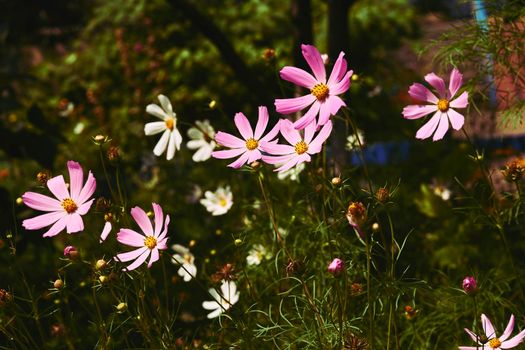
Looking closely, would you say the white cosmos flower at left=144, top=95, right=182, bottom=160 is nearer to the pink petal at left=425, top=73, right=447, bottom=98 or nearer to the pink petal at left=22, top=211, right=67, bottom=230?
the pink petal at left=22, top=211, right=67, bottom=230

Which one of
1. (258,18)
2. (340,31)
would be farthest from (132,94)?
(340,31)

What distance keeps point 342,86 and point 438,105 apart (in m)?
0.24

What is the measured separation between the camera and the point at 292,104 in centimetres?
119

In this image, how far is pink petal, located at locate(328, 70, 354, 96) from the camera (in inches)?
43.0

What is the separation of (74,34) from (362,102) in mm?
3198

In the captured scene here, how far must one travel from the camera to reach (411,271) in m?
2.16

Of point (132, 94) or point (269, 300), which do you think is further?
point (132, 94)

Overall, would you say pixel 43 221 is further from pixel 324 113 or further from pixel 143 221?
pixel 324 113

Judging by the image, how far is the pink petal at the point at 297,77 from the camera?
120 cm

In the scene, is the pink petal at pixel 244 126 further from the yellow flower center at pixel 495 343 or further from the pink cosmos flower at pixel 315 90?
the yellow flower center at pixel 495 343

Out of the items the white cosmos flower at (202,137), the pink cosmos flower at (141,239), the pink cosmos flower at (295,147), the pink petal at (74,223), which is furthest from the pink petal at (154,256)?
the white cosmos flower at (202,137)

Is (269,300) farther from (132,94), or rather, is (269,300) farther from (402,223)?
(132,94)

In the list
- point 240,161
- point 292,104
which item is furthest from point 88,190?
point 292,104

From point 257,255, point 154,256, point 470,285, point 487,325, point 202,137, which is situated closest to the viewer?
point 470,285
